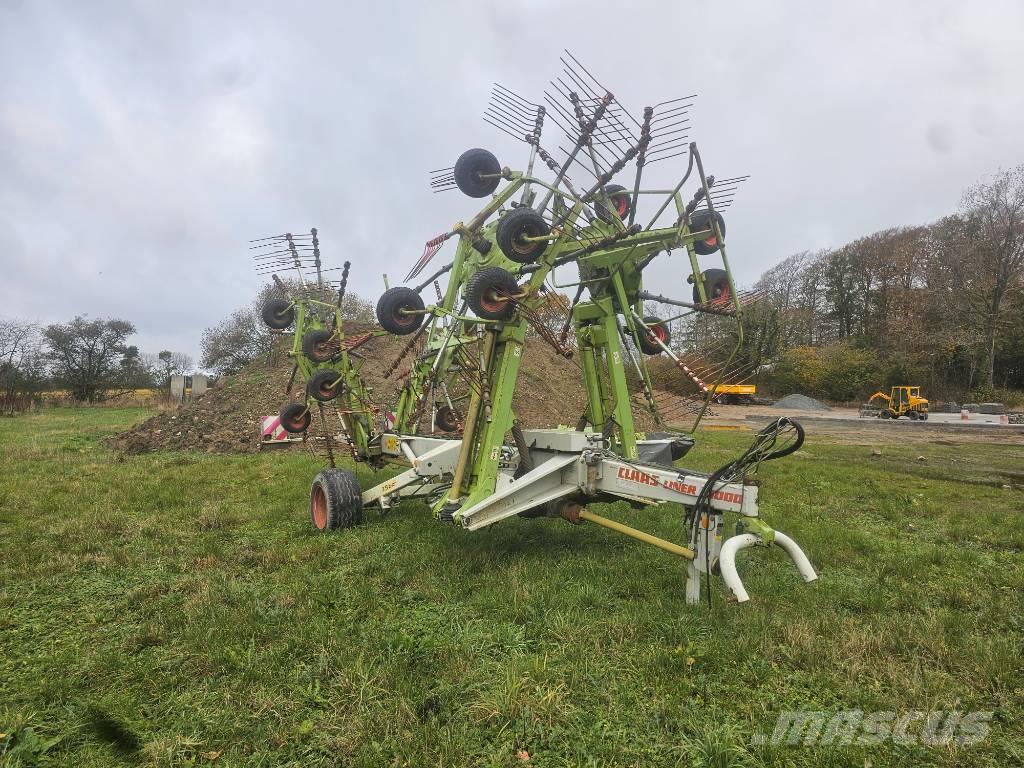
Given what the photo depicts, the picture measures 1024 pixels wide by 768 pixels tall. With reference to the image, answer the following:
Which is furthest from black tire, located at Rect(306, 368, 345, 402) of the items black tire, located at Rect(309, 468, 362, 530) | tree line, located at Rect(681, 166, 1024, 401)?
tree line, located at Rect(681, 166, 1024, 401)

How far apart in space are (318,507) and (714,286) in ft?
18.2

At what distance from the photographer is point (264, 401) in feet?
63.1

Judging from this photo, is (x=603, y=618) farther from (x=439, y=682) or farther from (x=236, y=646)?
(x=236, y=646)

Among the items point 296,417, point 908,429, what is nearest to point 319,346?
point 296,417

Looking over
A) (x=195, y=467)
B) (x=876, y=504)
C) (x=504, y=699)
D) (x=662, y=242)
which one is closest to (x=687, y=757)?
(x=504, y=699)

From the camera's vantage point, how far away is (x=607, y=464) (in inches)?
189

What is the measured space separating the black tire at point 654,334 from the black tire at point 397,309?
9.42 feet

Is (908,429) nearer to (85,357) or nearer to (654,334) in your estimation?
(654,334)

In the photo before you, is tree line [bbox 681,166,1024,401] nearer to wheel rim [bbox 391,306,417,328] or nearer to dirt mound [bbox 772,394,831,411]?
dirt mound [bbox 772,394,831,411]

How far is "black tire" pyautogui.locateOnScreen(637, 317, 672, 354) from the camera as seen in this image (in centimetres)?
602

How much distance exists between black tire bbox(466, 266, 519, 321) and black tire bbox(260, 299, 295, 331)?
6.13 metres
